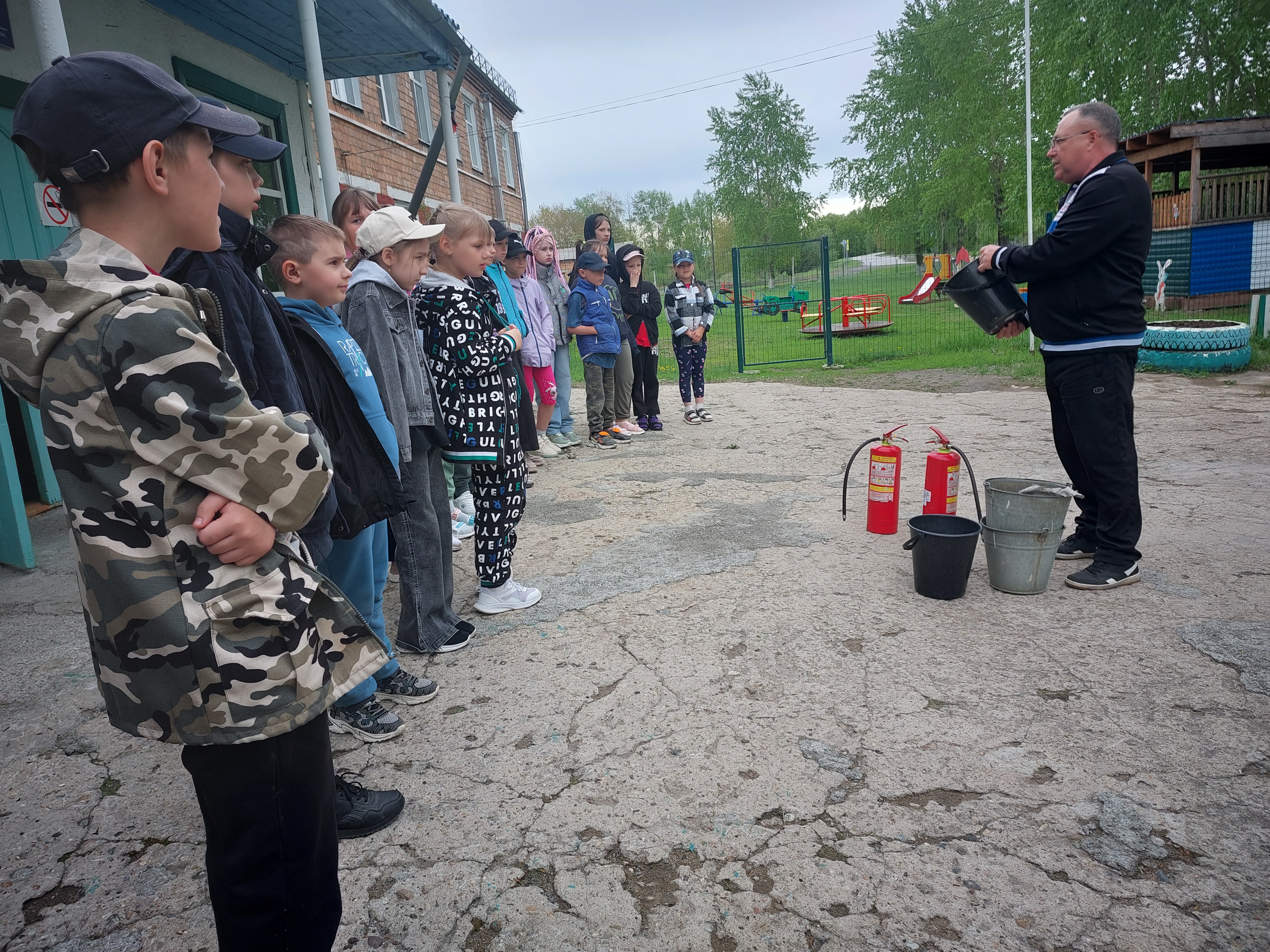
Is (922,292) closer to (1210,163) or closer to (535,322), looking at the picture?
(535,322)

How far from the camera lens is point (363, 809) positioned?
2291mm

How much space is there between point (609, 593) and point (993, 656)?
5.94ft

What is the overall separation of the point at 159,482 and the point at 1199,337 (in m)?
11.3

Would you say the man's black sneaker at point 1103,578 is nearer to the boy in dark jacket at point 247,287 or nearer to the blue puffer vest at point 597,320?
the boy in dark jacket at point 247,287

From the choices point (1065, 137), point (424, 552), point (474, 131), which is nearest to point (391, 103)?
point (474, 131)

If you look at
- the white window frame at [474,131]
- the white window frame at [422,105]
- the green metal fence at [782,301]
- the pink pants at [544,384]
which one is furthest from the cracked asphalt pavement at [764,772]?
the white window frame at [474,131]

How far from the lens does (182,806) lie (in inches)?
96.2

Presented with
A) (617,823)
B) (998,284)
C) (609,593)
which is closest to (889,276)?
(998,284)

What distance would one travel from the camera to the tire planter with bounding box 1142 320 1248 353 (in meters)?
9.28

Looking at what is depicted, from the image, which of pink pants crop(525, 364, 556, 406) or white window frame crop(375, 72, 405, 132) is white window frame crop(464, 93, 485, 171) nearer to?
white window frame crop(375, 72, 405, 132)

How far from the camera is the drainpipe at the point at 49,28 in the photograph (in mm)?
3361

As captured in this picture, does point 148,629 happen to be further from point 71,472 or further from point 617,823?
point 617,823

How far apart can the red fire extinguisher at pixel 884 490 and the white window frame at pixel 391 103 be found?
11.6 meters

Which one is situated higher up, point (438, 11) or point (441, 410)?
point (438, 11)
